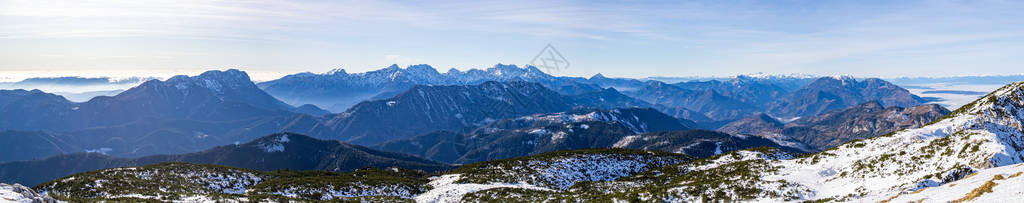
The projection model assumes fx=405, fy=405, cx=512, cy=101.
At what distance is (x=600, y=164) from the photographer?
76688mm

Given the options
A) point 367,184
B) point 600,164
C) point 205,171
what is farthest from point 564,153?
point 205,171

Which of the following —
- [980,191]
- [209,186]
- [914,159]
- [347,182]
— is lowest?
[347,182]

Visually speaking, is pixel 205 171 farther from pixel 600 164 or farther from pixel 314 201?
pixel 600 164

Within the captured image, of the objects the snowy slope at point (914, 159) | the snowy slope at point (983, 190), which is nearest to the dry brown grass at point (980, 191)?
the snowy slope at point (983, 190)

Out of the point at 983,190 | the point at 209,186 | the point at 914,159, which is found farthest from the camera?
the point at 209,186

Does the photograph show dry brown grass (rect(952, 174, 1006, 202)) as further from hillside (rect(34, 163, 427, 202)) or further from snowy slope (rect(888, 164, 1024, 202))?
hillside (rect(34, 163, 427, 202))

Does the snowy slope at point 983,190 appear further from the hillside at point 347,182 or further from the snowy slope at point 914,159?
the hillside at point 347,182

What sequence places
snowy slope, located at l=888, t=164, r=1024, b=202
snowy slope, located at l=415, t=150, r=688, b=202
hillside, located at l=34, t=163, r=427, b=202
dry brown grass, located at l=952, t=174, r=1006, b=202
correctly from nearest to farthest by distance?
snowy slope, located at l=888, t=164, r=1024, b=202 → dry brown grass, located at l=952, t=174, r=1006, b=202 → hillside, located at l=34, t=163, r=427, b=202 → snowy slope, located at l=415, t=150, r=688, b=202

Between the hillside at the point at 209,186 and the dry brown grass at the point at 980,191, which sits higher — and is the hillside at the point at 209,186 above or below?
below

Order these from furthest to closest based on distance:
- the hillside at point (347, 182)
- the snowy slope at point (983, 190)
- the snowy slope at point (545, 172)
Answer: the snowy slope at point (545, 172), the hillside at point (347, 182), the snowy slope at point (983, 190)

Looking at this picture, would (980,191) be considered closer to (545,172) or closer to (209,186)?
(545,172)

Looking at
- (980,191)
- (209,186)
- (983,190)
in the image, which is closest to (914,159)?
(983,190)

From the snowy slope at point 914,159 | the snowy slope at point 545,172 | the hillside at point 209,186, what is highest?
the snowy slope at point 914,159

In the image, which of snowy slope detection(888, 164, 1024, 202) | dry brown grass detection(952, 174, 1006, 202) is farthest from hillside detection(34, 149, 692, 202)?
dry brown grass detection(952, 174, 1006, 202)
